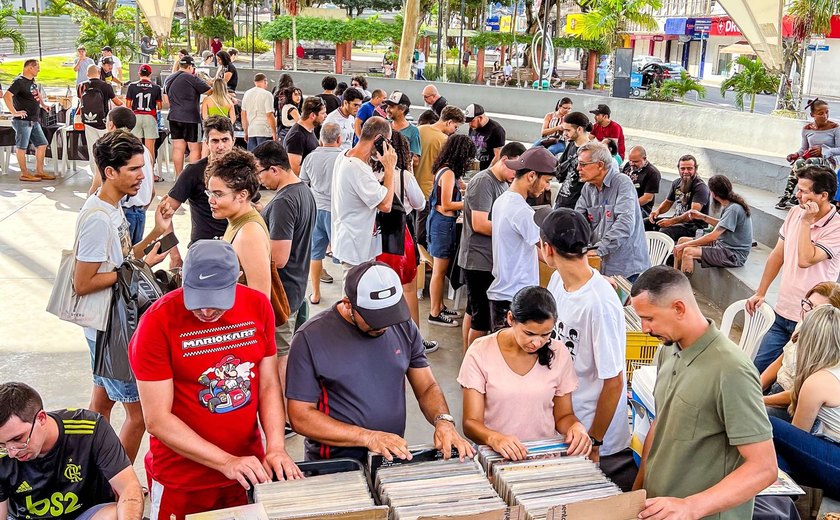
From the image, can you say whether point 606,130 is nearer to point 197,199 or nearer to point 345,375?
point 197,199

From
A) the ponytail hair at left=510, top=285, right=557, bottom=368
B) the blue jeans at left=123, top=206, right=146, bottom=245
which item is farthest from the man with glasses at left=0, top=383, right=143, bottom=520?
the blue jeans at left=123, top=206, right=146, bottom=245

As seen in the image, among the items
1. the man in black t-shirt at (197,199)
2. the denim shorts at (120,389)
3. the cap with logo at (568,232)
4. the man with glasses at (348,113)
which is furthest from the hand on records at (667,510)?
the man with glasses at (348,113)

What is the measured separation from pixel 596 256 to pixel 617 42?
53.9 feet

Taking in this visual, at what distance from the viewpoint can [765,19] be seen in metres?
10.1

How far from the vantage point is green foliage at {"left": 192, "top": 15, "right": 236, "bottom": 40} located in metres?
27.2

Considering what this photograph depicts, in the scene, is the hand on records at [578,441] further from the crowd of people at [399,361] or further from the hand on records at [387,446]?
the hand on records at [387,446]

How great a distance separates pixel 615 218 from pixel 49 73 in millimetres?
30664

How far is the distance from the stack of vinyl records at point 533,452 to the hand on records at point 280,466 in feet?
2.14

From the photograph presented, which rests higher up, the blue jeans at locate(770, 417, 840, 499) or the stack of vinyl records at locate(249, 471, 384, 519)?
the stack of vinyl records at locate(249, 471, 384, 519)

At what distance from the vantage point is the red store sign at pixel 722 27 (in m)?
41.9

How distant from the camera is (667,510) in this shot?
8.63 ft

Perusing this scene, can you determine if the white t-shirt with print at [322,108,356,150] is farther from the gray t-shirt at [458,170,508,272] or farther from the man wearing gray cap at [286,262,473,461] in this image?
the man wearing gray cap at [286,262,473,461]

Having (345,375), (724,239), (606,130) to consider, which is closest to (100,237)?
(345,375)

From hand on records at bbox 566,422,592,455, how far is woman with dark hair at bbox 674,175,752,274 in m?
5.39
